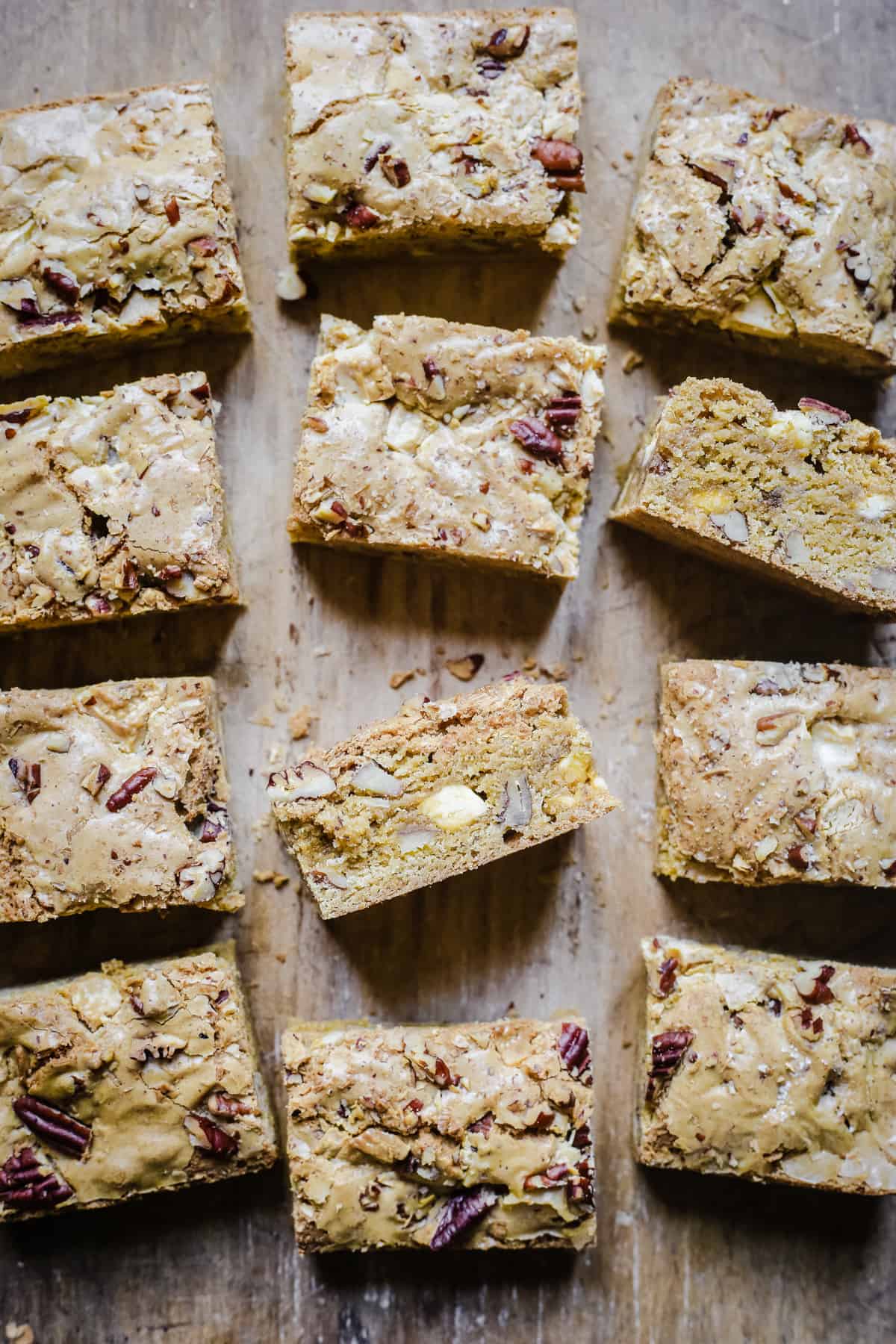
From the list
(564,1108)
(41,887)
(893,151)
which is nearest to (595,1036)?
(564,1108)

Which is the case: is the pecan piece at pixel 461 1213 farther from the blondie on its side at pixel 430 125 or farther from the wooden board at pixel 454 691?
the blondie on its side at pixel 430 125

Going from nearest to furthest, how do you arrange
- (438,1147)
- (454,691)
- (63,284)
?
(438,1147) < (63,284) < (454,691)

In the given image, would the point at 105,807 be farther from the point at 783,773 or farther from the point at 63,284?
the point at 783,773

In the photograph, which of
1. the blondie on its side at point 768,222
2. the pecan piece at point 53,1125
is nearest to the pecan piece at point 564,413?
the blondie on its side at point 768,222

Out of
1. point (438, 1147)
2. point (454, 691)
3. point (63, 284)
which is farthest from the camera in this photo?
point (454, 691)

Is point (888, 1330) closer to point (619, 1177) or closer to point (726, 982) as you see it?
point (619, 1177)

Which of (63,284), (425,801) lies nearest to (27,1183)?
(425,801)

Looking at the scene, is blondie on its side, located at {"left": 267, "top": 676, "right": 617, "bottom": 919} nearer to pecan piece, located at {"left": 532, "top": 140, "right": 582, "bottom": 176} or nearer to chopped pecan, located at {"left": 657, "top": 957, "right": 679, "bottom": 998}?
chopped pecan, located at {"left": 657, "top": 957, "right": 679, "bottom": 998}
